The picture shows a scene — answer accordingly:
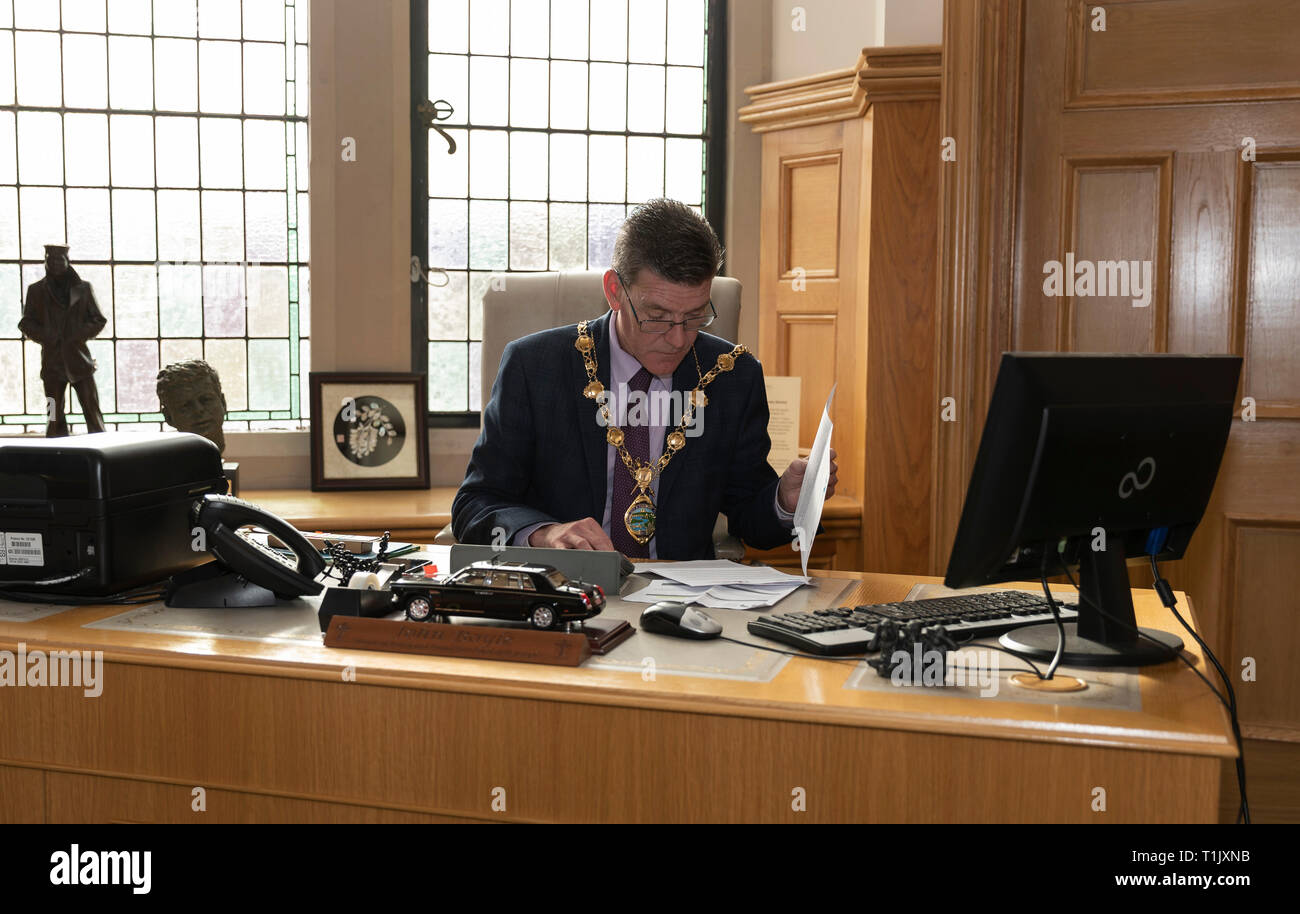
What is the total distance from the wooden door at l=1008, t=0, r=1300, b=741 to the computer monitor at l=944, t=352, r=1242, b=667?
143 cm

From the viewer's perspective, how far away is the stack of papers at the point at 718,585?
187 cm

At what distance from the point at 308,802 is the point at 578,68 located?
123 inches

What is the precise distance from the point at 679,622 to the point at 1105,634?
0.59 meters

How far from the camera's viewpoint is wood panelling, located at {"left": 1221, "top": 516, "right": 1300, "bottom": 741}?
2.92 m

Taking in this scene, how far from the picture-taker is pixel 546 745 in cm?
145

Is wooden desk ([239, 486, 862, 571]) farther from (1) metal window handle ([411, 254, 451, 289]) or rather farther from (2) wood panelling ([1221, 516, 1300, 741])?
(2) wood panelling ([1221, 516, 1300, 741])

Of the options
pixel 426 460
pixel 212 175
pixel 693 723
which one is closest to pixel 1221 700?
pixel 693 723

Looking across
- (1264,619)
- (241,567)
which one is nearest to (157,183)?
(241,567)

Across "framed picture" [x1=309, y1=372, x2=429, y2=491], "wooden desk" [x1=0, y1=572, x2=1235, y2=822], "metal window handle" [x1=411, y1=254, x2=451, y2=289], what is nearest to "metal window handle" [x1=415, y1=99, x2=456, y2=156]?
"metal window handle" [x1=411, y1=254, x2=451, y2=289]

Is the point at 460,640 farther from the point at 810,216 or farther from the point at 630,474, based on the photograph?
the point at 810,216

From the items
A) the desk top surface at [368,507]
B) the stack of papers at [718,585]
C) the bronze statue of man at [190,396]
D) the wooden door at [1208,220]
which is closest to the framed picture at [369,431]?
the desk top surface at [368,507]

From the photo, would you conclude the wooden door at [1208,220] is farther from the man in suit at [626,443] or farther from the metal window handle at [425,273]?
the metal window handle at [425,273]

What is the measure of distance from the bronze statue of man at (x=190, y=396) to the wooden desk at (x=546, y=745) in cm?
176

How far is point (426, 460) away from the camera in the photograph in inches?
154
